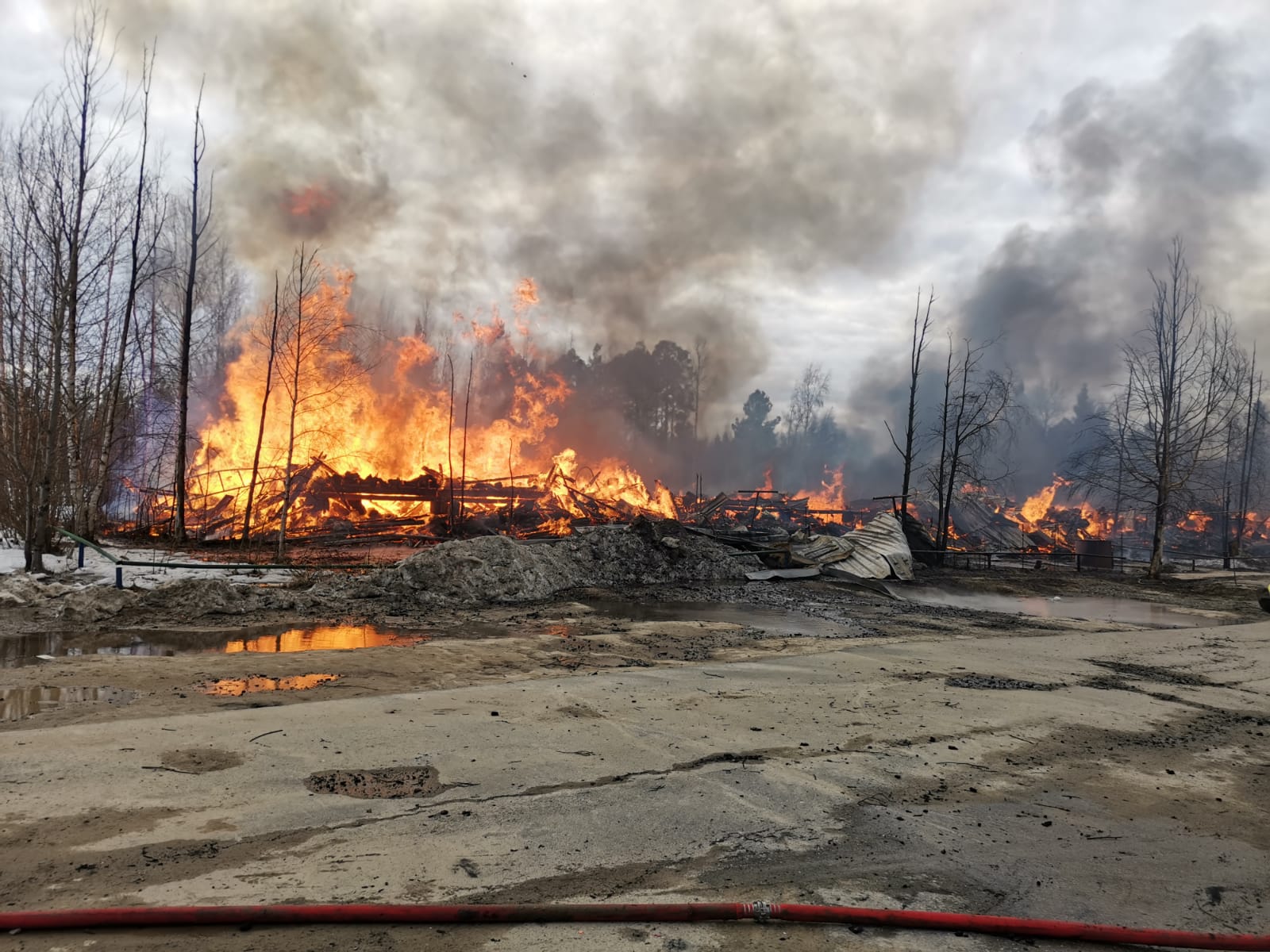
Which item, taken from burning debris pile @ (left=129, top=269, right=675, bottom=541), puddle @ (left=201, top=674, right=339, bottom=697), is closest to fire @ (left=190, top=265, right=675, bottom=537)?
burning debris pile @ (left=129, top=269, right=675, bottom=541)

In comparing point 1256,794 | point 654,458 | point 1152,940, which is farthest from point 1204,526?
point 1152,940

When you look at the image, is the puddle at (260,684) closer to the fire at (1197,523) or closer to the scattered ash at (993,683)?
the scattered ash at (993,683)

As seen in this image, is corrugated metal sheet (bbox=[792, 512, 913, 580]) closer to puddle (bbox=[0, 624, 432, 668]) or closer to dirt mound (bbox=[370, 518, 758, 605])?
dirt mound (bbox=[370, 518, 758, 605])

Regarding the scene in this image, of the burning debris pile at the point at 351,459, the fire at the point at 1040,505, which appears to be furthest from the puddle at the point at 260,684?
the fire at the point at 1040,505

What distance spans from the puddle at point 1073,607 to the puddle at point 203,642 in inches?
536

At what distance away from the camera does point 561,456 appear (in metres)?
37.5

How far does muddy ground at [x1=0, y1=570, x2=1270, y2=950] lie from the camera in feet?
10.3

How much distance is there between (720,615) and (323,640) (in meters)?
7.35

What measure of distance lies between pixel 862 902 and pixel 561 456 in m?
34.9

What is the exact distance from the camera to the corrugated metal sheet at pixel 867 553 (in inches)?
836

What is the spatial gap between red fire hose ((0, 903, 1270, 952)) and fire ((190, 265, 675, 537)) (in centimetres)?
1951

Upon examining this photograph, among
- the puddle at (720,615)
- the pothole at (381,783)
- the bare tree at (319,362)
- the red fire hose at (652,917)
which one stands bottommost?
the puddle at (720,615)

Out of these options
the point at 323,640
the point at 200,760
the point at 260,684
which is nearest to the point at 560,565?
the point at 323,640

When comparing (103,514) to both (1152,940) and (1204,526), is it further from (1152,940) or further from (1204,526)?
(1204,526)
